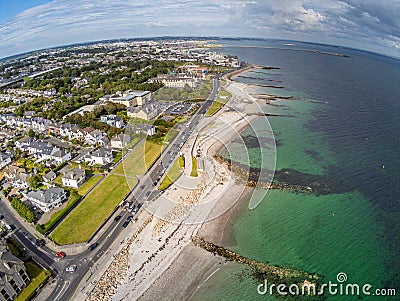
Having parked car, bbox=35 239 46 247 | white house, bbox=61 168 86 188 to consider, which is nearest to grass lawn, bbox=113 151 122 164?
white house, bbox=61 168 86 188

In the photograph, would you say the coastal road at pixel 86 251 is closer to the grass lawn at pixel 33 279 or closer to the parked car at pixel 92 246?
the parked car at pixel 92 246

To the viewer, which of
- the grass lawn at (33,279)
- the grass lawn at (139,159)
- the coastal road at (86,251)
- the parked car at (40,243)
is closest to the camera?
the grass lawn at (33,279)

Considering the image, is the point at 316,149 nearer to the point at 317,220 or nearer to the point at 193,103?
the point at 317,220

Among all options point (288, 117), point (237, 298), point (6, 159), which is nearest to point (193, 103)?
point (288, 117)

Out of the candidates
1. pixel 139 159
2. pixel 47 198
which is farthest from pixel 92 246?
pixel 139 159

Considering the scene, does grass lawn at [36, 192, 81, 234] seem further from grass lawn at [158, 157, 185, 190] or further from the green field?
the green field

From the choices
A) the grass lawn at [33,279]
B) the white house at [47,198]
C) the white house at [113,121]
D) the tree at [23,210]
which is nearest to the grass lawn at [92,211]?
the white house at [47,198]

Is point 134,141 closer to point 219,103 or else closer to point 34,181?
point 34,181
